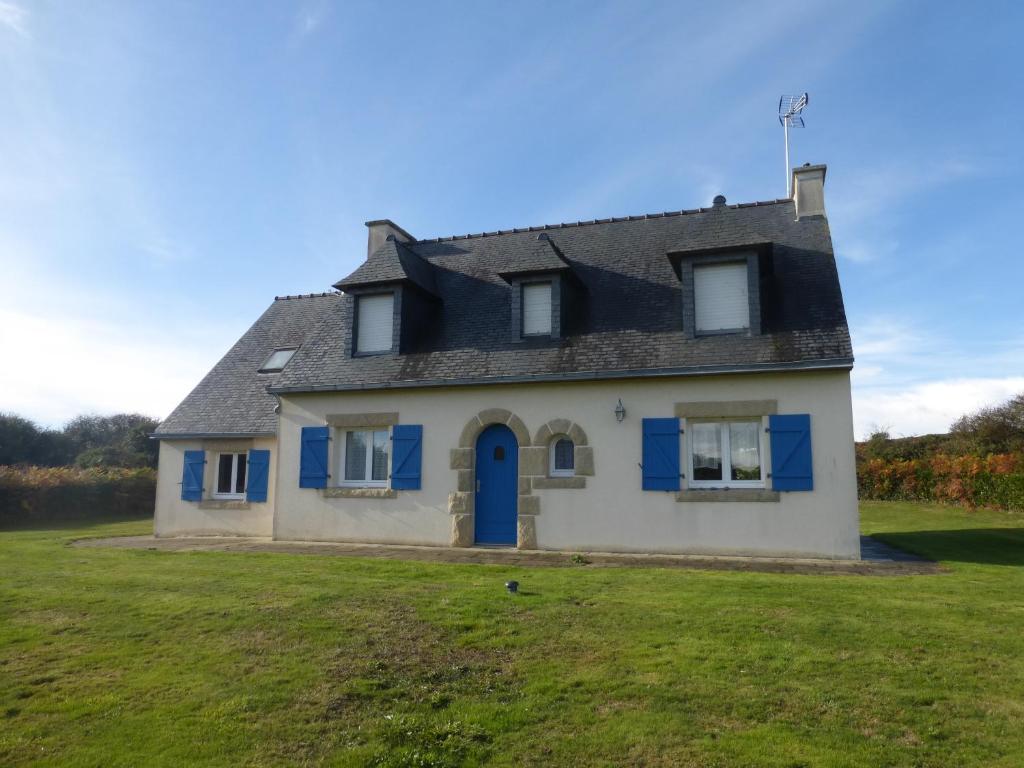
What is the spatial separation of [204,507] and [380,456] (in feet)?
15.9

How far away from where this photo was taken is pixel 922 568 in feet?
32.6

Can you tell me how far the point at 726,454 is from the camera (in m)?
11.6

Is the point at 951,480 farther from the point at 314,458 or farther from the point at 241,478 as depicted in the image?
the point at 241,478

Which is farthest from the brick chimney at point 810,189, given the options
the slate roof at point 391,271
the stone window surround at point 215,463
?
the stone window surround at point 215,463

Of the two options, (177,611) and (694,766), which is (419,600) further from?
(694,766)

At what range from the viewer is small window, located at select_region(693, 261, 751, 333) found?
476 inches

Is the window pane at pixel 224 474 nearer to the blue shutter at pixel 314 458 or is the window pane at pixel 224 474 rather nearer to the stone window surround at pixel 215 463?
the stone window surround at pixel 215 463

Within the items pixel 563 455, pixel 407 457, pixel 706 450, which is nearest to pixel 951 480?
pixel 706 450

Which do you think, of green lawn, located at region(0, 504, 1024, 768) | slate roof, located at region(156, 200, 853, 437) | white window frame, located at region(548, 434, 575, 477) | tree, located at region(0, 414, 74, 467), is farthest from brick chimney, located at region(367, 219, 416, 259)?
tree, located at region(0, 414, 74, 467)

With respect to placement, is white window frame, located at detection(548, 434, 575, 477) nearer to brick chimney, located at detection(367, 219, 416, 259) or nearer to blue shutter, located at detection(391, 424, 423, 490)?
blue shutter, located at detection(391, 424, 423, 490)

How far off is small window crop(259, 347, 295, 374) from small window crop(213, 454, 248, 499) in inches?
88.3

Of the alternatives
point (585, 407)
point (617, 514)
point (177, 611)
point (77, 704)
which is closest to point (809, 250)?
point (585, 407)

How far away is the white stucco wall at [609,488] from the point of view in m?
10.9

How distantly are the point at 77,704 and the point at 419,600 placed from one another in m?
3.33
